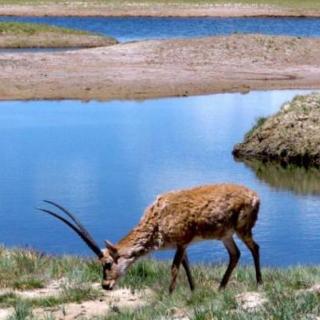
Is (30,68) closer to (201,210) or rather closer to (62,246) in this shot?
(62,246)

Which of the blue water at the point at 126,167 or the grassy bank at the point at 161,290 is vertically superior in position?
the grassy bank at the point at 161,290

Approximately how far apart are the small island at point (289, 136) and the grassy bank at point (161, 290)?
11.4m

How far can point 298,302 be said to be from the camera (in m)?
8.17

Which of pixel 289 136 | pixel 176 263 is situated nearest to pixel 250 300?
pixel 176 263

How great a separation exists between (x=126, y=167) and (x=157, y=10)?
5429 centimetres

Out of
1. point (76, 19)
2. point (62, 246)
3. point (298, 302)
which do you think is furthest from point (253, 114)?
point (76, 19)

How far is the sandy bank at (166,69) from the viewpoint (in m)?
32.8

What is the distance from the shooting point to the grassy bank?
8227 millimetres

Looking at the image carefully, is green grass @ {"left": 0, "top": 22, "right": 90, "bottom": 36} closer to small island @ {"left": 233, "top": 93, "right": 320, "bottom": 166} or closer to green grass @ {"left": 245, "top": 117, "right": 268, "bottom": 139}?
green grass @ {"left": 245, "top": 117, "right": 268, "bottom": 139}

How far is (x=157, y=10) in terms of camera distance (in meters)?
74.6

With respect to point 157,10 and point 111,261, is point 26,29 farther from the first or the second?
point 111,261

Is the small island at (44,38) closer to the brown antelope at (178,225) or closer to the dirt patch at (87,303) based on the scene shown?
the dirt patch at (87,303)

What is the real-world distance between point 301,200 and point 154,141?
575 cm

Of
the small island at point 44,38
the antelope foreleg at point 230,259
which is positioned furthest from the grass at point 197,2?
the antelope foreleg at point 230,259
